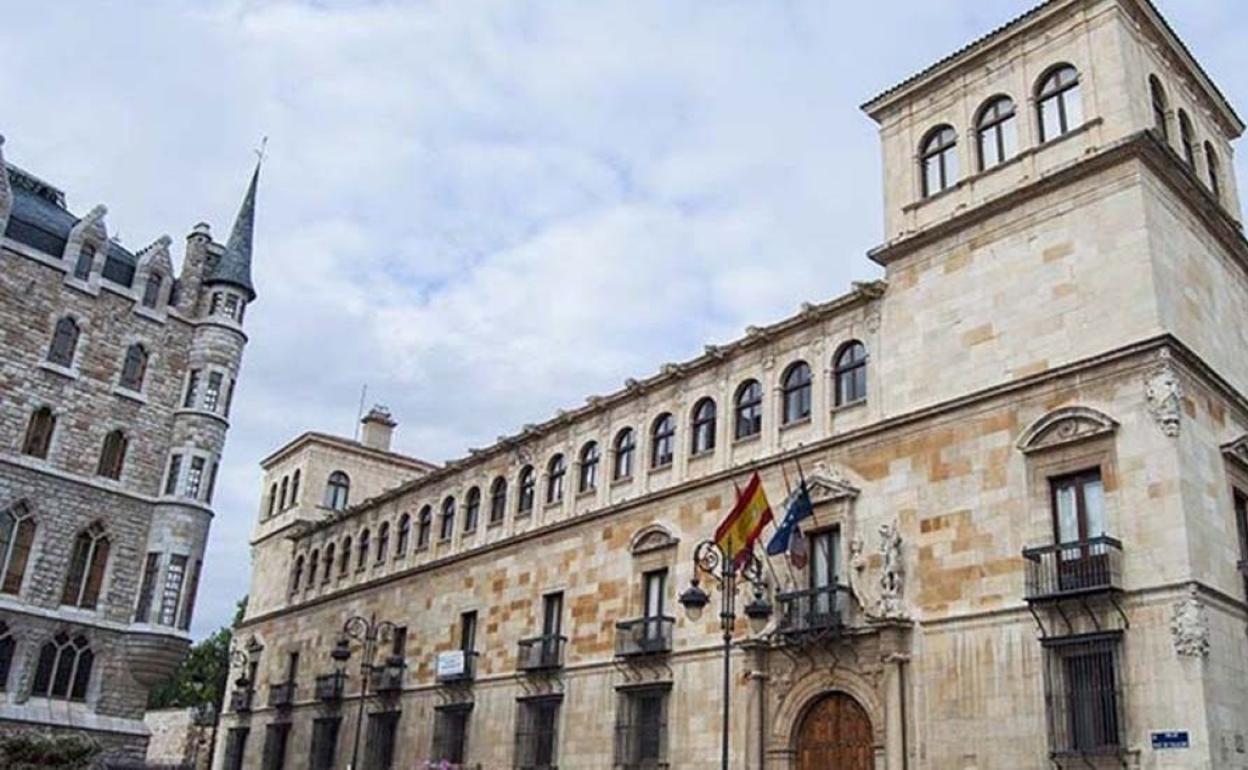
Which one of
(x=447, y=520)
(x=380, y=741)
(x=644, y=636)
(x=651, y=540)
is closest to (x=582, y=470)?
(x=651, y=540)

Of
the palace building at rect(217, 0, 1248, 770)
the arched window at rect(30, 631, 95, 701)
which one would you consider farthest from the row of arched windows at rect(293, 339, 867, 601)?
the arched window at rect(30, 631, 95, 701)

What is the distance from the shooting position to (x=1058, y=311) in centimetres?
2141

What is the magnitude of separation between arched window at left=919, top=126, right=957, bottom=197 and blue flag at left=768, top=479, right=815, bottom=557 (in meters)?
7.45

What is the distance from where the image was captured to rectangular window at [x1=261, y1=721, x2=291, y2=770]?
41.6 m

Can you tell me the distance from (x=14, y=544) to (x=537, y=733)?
16.5m

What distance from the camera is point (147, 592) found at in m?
34.7

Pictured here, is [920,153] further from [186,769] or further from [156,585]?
[186,769]

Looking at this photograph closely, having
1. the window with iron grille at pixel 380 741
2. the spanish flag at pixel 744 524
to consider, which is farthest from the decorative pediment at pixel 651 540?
the window with iron grille at pixel 380 741

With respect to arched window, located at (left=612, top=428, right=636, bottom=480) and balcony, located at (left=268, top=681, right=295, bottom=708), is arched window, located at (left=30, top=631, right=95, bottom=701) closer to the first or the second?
balcony, located at (left=268, top=681, right=295, bottom=708)

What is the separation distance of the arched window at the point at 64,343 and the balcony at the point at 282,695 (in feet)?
49.8

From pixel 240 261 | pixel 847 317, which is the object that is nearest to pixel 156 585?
A: pixel 240 261

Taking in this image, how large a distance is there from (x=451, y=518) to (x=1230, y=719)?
84.7 ft

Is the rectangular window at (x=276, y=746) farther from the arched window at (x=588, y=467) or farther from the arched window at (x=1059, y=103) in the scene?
the arched window at (x=1059, y=103)

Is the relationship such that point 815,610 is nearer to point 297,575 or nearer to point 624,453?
point 624,453
